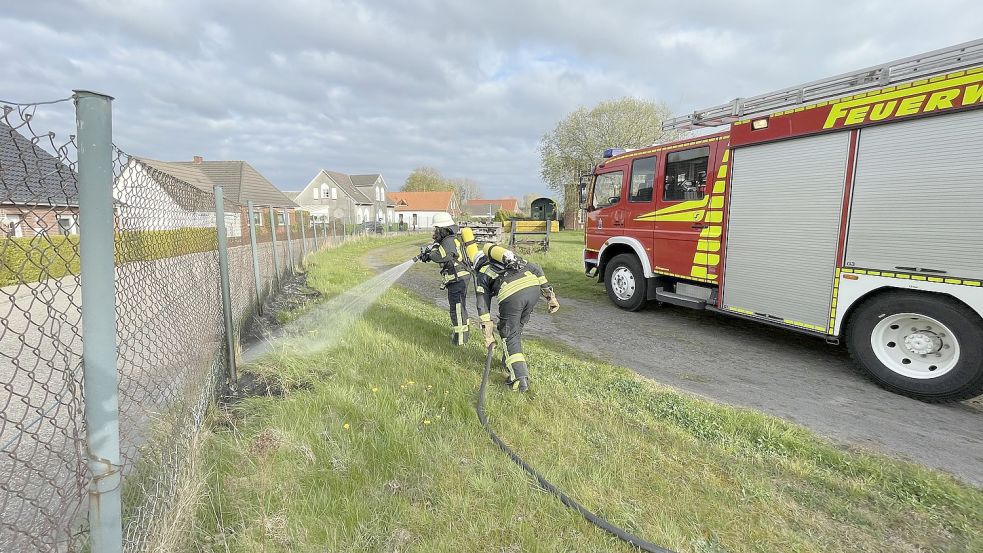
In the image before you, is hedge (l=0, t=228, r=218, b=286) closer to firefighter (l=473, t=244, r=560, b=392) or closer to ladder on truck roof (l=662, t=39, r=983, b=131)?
firefighter (l=473, t=244, r=560, b=392)

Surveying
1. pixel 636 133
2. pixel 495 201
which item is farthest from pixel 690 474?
pixel 495 201

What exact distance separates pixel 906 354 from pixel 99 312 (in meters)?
5.79

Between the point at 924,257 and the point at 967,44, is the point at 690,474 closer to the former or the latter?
the point at 924,257

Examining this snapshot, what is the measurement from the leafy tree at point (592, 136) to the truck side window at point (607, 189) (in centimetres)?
2472

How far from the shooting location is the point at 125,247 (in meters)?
2.42

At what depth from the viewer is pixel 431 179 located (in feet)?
258

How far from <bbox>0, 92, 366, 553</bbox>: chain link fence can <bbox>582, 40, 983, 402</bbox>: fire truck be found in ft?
18.1

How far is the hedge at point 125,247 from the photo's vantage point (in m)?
1.46

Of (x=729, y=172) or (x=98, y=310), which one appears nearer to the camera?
(x=98, y=310)

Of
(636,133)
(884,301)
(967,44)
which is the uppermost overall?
(636,133)

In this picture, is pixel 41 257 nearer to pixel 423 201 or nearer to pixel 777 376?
pixel 777 376

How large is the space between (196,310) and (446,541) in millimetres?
2577

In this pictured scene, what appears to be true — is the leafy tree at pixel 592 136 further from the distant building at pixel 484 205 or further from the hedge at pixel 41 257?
the distant building at pixel 484 205

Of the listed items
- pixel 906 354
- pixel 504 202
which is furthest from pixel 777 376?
pixel 504 202
